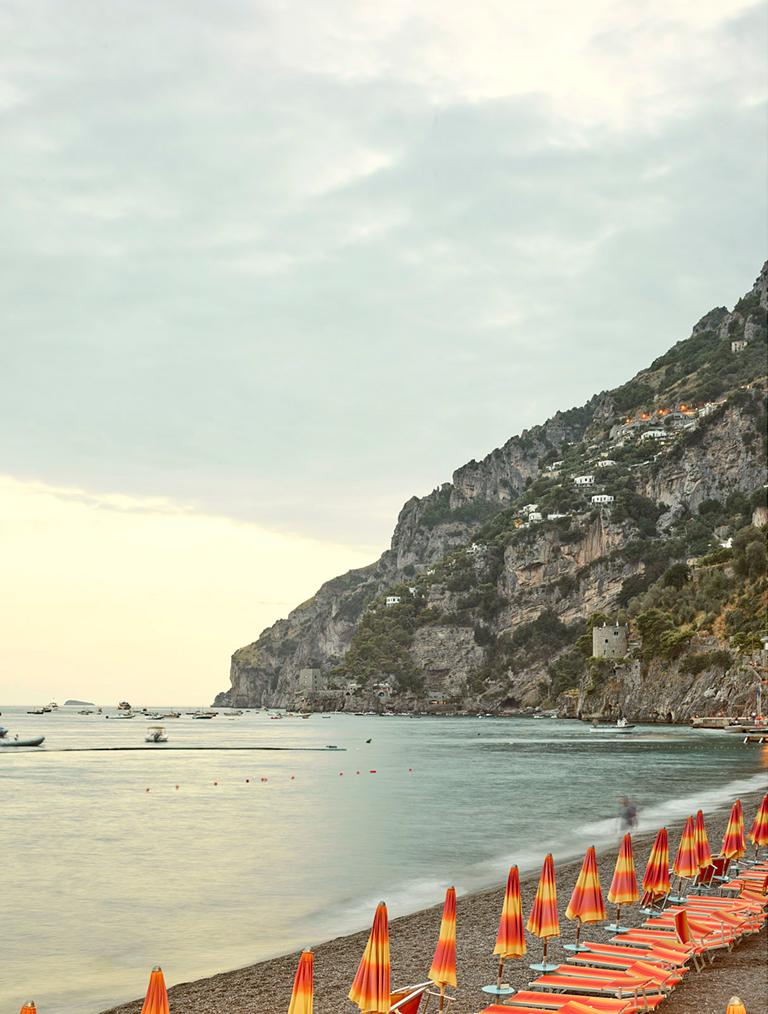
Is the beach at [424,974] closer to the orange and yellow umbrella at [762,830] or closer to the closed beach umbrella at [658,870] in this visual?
the closed beach umbrella at [658,870]

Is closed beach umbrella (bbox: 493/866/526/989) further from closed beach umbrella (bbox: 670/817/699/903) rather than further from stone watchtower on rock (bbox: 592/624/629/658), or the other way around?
stone watchtower on rock (bbox: 592/624/629/658)

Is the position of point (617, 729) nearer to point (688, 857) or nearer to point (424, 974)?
point (688, 857)

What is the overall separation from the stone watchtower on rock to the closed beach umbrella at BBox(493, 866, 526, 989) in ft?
450

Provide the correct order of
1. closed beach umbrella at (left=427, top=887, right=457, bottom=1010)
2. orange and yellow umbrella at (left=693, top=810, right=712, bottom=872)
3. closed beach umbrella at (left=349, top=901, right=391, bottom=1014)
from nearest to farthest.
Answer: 1. closed beach umbrella at (left=349, top=901, right=391, bottom=1014)
2. closed beach umbrella at (left=427, top=887, right=457, bottom=1010)
3. orange and yellow umbrella at (left=693, top=810, right=712, bottom=872)

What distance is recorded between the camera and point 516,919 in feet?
38.1

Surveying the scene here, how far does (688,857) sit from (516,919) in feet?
17.6

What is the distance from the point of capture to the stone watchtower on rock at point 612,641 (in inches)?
5709

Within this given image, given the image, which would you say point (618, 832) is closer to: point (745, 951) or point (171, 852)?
point (171, 852)

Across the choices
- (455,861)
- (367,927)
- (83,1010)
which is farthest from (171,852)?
(83,1010)

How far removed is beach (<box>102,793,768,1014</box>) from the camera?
11.4 meters

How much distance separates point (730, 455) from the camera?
602ft

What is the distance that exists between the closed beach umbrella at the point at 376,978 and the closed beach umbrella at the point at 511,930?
2.47 m

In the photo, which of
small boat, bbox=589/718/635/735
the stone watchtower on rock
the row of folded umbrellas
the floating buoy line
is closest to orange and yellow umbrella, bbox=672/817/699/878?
the row of folded umbrellas

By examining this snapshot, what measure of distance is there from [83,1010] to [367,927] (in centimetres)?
717
